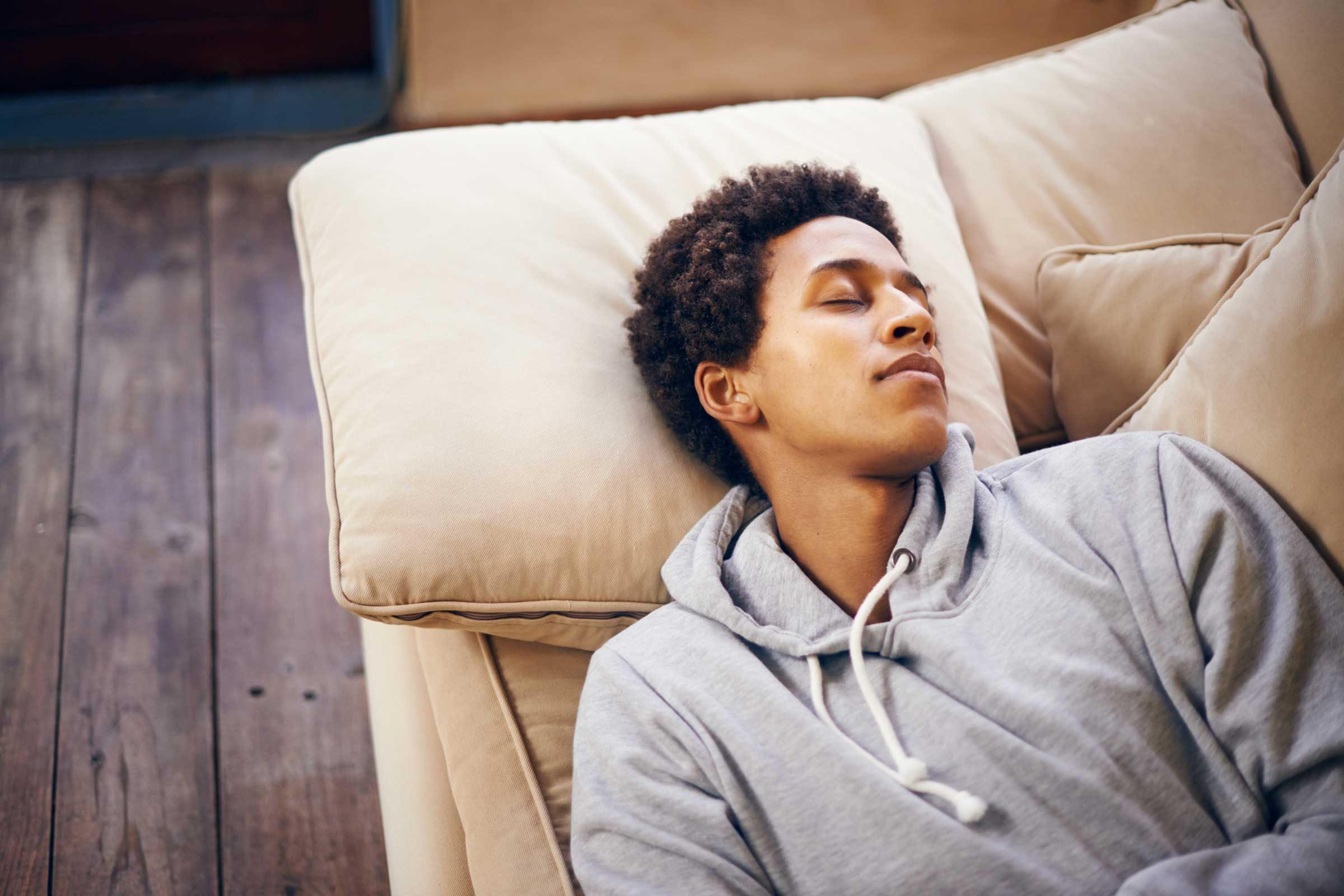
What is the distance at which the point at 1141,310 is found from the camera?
1.27 m

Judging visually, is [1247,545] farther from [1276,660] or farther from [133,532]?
[133,532]

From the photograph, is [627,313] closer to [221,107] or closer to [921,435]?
[921,435]

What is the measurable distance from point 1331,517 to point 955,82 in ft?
3.14

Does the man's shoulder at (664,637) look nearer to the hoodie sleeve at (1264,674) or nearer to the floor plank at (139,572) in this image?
the hoodie sleeve at (1264,674)

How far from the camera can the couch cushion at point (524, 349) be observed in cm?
109

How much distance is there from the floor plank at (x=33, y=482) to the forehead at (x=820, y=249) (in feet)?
4.06

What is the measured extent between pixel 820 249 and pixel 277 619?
3.55 ft

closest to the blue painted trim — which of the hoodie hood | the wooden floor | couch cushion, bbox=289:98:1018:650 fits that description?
the wooden floor

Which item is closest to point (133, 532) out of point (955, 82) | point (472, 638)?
point (472, 638)

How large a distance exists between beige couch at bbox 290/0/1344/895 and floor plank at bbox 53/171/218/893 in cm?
28

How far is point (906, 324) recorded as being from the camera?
106cm

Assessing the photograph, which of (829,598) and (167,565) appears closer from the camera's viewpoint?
(829,598)

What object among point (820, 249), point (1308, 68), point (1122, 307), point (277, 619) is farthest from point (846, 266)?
point (277, 619)

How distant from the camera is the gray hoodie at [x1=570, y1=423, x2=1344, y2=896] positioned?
87 centimetres
